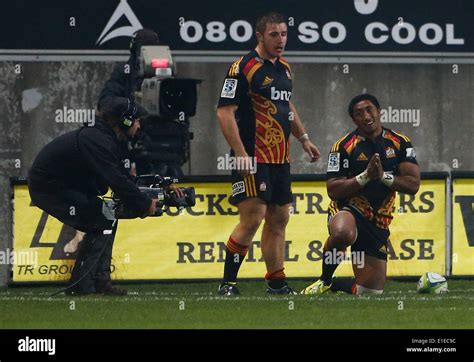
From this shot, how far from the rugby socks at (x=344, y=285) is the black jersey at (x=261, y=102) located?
1130mm

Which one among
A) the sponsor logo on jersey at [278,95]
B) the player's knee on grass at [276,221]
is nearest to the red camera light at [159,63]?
the sponsor logo on jersey at [278,95]

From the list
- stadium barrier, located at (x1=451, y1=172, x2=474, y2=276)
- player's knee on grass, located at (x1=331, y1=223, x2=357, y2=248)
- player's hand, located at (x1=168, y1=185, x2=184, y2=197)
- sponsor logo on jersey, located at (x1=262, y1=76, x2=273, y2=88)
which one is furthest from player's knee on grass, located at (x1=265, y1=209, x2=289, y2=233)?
stadium barrier, located at (x1=451, y1=172, x2=474, y2=276)

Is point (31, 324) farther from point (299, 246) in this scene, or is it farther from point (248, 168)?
point (299, 246)

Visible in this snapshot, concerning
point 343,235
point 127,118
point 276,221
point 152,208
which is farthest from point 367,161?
point 127,118

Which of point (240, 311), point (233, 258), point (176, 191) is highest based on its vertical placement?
point (176, 191)

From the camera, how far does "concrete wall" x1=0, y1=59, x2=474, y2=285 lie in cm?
1484

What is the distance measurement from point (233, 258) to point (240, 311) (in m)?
1.47

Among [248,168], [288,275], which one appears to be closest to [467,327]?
[248,168]

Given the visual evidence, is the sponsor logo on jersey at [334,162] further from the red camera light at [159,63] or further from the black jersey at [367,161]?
the red camera light at [159,63]

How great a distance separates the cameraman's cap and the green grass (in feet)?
4.91

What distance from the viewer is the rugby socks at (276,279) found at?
12555 mm

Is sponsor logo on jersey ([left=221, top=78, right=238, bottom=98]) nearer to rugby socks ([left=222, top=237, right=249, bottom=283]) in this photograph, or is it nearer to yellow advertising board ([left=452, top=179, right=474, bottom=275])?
→ rugby socks ([left=222, top=237, right=249, bottom=283])

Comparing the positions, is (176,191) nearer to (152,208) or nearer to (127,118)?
(152,208)

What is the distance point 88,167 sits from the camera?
12328mm
